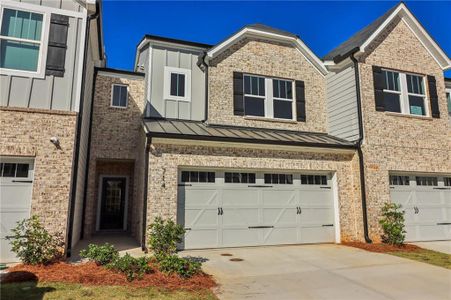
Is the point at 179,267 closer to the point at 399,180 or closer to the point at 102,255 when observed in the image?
the point at 102,255

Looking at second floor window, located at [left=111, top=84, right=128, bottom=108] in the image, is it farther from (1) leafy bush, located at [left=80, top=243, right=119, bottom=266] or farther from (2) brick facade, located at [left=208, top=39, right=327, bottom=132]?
(1) leafy bush, located at [left=80, top=243, right=119, bottom=266]

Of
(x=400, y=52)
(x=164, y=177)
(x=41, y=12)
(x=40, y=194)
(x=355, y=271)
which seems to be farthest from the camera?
(x=400, y=52)

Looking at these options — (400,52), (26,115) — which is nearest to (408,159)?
(400,52)

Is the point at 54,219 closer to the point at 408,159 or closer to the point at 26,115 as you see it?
the point at 26,115

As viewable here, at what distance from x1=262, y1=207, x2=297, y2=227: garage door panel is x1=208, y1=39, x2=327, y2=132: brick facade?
12.0 ft

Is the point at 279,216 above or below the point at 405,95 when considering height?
below

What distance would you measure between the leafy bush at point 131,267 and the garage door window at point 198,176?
3807mm

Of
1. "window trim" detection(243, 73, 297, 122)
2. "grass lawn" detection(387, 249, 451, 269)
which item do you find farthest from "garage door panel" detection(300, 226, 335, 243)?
"window trim" detection(243, 73, 297, 122)

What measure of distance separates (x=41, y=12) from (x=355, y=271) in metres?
11.1

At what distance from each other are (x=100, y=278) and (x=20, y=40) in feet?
23.3

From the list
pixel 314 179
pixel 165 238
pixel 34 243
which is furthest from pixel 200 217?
pixel 34 243

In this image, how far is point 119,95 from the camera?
13977 millimetres

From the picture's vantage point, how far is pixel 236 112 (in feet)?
42.8

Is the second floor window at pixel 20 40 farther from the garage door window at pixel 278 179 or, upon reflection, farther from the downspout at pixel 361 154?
→ the downspout at pixel 361 154
